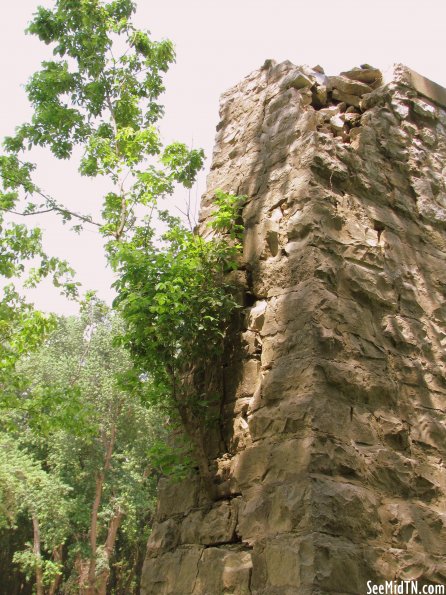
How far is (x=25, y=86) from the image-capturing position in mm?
7789

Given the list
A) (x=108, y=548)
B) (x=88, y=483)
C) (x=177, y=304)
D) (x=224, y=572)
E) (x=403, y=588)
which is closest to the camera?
(x=403, y=588)

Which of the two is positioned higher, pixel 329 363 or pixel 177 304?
pixel 177 304

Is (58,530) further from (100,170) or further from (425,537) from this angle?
(425,537)

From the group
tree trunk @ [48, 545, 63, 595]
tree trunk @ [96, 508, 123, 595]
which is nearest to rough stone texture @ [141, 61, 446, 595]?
tree trunk @ [96, 508, 123, 595]

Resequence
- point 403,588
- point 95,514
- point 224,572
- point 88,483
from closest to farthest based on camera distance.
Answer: point 403,588 → point 224,572 → point 95,514 → point 88,483

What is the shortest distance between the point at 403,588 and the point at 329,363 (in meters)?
1.06

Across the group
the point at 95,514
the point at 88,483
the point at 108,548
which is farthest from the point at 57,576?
the point at 88,483

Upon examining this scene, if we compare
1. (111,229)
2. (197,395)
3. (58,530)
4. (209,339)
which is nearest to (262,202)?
(209,339)

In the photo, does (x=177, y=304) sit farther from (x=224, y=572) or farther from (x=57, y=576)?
(x=57, y=576)

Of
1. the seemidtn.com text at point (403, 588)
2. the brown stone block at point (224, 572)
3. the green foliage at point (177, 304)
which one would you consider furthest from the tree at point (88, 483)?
the seemidtn.com text at point (403, 588)

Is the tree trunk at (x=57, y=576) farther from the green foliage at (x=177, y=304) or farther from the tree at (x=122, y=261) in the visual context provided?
the green foliage at (x=177, y=304)

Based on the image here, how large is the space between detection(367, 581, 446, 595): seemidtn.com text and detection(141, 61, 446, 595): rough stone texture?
0.03 metres

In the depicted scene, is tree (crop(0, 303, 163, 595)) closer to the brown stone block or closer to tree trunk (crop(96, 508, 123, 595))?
tree trunk (crop(96, 508, 123, 595))

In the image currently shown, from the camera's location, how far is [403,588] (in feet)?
8.62
